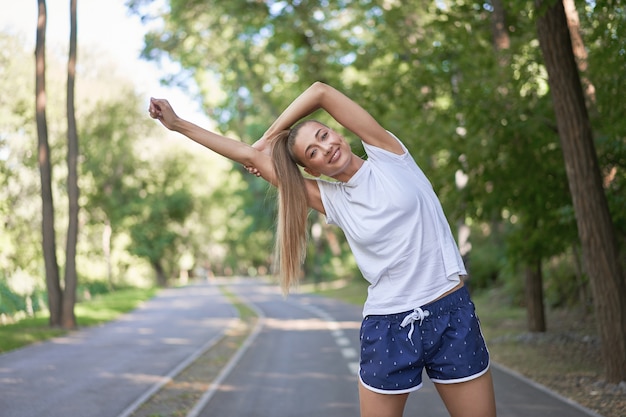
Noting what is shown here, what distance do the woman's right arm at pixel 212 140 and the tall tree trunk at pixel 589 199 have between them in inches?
254

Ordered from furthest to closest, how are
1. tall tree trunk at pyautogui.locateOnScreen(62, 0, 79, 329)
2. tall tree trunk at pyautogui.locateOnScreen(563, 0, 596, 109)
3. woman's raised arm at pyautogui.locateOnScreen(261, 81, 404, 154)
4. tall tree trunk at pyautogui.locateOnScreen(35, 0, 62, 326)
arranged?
tall tree trunk at pyautogui.locateOnScreen(62, 0, 79, 329) < tall tree trunk at pyautogui.locateOnScreen(35, 0, 62, 326) < tall tree trunk at pyautogui.locateOnScreen(563, 0, 596, 109) < woman's raised arm at pyautogui.locateOnScreen(261, 81, 404, 154)

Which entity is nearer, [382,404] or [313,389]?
[382,404]

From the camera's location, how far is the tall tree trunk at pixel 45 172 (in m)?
19.9

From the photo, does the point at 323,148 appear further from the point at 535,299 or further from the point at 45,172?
the point at 45,172

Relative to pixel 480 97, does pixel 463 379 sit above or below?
below

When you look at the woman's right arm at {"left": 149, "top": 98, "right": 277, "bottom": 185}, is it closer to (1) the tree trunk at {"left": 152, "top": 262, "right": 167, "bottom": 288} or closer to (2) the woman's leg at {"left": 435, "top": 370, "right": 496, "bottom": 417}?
(2) the woman's leg at {"left": 435, "top": 370, "right": 496, "bottom": 417}

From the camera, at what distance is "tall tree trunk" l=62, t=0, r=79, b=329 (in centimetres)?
2058

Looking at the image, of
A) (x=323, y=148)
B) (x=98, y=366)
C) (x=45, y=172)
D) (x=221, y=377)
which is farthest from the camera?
(x=45, y=172)

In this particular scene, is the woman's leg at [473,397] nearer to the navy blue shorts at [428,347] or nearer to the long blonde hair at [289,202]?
the navy blue shorts at [428,347]

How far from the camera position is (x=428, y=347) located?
3277mm

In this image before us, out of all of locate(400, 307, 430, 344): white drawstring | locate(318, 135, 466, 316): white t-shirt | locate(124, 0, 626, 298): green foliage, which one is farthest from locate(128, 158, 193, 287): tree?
locate(400, 307, 430, 344): white drawstring

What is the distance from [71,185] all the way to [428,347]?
62.4 ft

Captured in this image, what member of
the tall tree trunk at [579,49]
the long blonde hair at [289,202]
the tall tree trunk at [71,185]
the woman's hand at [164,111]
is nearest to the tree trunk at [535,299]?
the tall tree trunk at [579,49]

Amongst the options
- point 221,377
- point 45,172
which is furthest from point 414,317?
point 45,172
